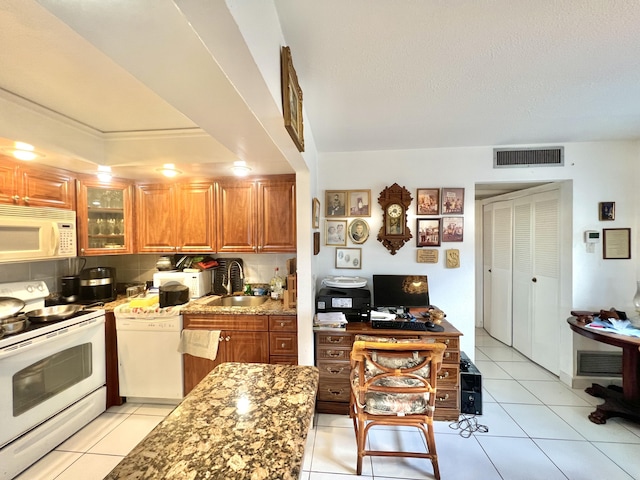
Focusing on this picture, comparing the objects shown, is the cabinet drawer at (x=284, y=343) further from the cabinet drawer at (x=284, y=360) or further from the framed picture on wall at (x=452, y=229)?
the framed picture on wall at (x=452, y=229)

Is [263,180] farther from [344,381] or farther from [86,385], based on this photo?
[86,385]

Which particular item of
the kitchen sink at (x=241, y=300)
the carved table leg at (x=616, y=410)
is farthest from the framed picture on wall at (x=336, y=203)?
the carved table leg at (x=616, y=410)

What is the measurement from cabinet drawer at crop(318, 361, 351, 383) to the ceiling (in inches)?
70.3

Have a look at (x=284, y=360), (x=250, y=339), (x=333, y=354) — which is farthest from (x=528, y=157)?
(x=250, y=339)

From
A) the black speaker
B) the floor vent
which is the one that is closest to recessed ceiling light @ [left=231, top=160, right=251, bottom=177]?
the black speaker

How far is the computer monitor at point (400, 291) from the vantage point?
8.30 ft

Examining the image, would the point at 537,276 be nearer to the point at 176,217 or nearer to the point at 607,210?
the point at 607,210

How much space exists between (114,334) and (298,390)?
210 centimetres

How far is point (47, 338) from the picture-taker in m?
1.73

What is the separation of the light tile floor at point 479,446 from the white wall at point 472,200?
59cm

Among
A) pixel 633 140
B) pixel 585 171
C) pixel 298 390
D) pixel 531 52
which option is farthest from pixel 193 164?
pixel 633 140

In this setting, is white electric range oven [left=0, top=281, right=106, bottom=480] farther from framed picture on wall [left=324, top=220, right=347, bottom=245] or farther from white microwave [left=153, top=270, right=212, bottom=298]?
framed picture on wall [left=324, top=220, right=347, bottom=245]

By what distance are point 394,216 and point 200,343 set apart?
2.22 metres

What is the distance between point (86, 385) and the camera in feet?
6.67
